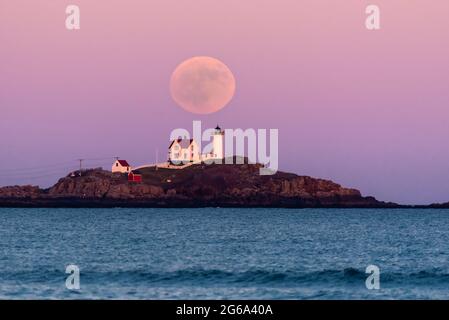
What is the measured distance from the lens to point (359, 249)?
7031cm

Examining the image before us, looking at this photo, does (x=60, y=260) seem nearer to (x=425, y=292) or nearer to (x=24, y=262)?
(x=24, y=262)

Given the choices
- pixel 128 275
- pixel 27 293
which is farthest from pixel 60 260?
pixel 27 293

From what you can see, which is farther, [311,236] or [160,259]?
[311,236]

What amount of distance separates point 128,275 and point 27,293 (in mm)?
10020

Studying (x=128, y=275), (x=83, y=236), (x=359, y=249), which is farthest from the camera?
(x=83, y=236)
